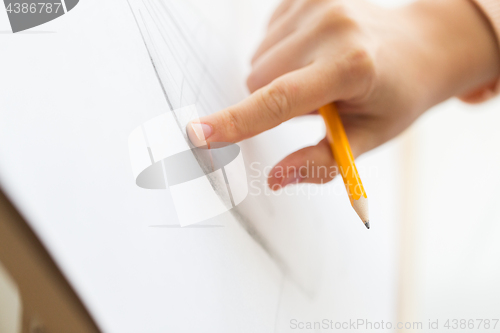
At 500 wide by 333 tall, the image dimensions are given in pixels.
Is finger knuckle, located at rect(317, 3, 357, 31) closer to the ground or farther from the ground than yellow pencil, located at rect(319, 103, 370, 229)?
farther from the ground

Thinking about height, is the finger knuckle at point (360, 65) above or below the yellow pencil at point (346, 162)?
above

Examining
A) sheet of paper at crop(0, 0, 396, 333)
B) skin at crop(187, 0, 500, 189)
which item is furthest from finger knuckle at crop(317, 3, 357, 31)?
sheet of paper at crop(0, 0, 396, 333)

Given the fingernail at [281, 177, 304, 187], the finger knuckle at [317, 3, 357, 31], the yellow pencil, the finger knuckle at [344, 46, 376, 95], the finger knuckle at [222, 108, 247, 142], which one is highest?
the finger knuckle at [317, 3, 357, 31]

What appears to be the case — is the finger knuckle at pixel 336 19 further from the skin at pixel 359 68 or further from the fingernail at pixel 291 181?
the fingernail at pixel 291 181

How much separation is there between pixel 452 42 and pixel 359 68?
15cm

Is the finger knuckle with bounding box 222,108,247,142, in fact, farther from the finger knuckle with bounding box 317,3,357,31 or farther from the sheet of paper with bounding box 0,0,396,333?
the finger knuckle with bounding box 317,3,357,31

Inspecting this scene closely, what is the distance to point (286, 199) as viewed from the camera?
280 millimetres

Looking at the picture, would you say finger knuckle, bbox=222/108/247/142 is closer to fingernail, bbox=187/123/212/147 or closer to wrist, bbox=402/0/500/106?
fingernail, bbox=187/123/212/147

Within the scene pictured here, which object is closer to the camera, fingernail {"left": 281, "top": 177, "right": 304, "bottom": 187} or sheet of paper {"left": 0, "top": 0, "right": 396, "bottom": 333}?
sheet of paper {"left": 0, "top": 0, "right": 396, "bottom": 333}

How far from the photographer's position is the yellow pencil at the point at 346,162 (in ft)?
0.71

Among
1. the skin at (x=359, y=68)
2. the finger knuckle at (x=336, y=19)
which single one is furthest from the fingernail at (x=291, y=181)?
the finger knuckle at (x=336, y=19)

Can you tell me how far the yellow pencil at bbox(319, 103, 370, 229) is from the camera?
0.22m

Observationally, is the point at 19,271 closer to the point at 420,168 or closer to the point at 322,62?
the point at 322,62

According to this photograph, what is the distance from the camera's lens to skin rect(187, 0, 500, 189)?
0.77ft
